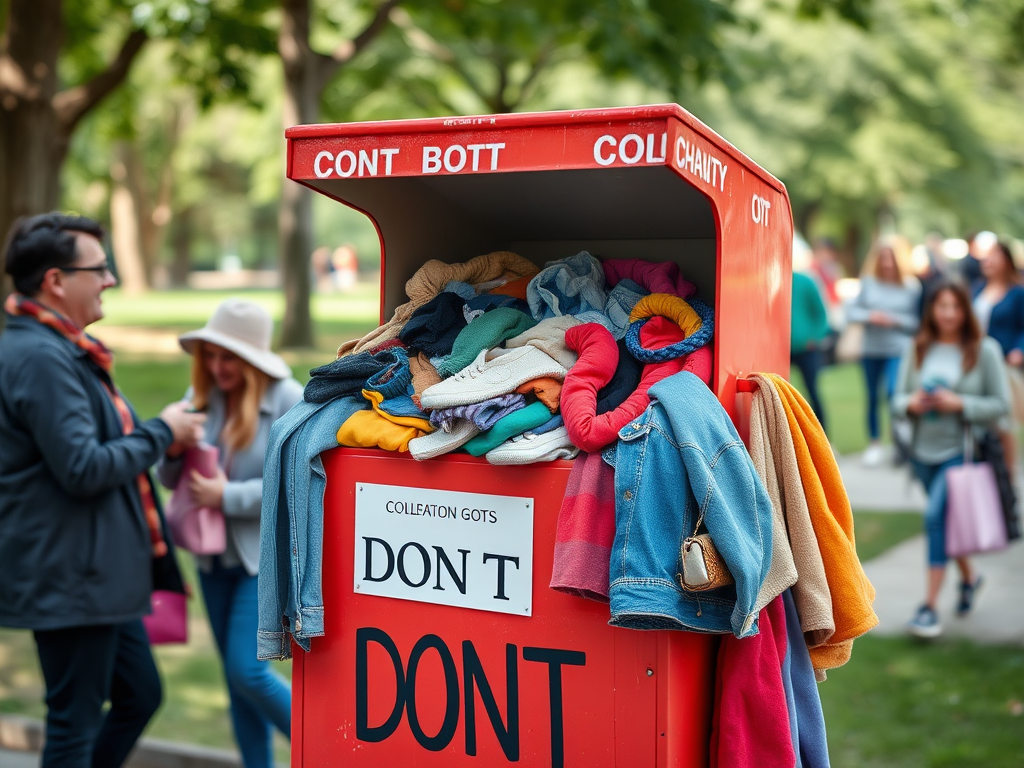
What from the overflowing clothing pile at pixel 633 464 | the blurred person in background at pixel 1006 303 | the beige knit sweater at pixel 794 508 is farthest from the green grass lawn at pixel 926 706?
the blurred person in background at pixel 1006 303

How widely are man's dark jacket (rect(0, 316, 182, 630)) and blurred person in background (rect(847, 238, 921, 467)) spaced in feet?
27.1

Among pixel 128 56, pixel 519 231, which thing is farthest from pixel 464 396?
pixel 128 56

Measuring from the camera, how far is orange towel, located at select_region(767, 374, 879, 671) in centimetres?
250

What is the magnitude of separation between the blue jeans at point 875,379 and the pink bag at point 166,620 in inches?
316

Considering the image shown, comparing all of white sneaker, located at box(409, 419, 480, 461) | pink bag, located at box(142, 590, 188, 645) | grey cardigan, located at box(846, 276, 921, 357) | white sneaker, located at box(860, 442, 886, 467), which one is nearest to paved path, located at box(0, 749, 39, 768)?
pink bag, located at box(142, 590, 188, 645)

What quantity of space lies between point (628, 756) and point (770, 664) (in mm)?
373

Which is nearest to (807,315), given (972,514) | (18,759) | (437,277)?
(972,514)

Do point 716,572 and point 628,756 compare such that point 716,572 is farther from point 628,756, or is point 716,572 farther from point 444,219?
point 444,219

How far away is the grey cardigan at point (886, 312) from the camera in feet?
33.6

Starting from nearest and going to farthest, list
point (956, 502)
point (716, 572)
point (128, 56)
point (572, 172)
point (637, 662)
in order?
1. point (716, 572)
2. point (637, 662)
3. point (572, 172)
4. point (956, 502)
5. point (128, 56)

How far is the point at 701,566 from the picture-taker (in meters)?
2.19

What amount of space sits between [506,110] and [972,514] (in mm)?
12415

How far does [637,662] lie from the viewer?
2.37 meters

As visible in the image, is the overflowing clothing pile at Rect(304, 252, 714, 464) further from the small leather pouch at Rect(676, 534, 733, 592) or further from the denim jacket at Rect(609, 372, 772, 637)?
the small leather pouch at Rect(676, 534, 733, 592)
